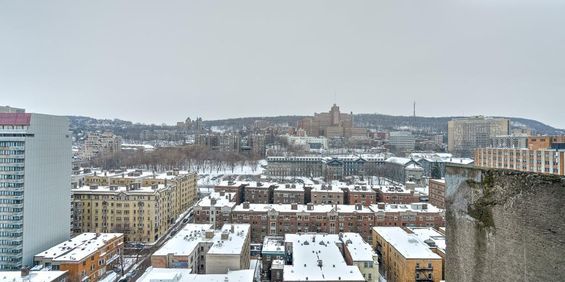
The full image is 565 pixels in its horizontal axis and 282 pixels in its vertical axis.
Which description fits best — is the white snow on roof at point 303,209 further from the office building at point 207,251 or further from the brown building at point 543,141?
the brown building at point 543,141

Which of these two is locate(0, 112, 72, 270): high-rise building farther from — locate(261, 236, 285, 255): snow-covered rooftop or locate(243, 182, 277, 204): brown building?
locate(243, 182, 277, 204): brown building

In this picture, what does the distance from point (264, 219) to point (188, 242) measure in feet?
37.2

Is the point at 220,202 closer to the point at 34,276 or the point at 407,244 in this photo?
the point at 34,276

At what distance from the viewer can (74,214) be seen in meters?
40.2

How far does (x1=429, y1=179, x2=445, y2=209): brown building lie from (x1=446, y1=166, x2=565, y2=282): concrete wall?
153ft

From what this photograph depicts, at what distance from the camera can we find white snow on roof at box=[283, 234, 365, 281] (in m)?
22.6

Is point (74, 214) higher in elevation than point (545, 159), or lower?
lower

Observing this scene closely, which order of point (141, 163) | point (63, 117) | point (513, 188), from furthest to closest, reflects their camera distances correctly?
1. point (141, 163)
2. point (63, 117)
3. point (513, 188)

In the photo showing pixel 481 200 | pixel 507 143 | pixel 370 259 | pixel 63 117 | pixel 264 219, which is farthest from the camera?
pixel 507 143

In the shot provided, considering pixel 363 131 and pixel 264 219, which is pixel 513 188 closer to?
pixel 264 219

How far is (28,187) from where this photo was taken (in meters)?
30.6

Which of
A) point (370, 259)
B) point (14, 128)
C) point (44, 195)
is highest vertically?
point (14, 128)

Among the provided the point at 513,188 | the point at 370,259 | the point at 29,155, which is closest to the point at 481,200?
the point at 513,188

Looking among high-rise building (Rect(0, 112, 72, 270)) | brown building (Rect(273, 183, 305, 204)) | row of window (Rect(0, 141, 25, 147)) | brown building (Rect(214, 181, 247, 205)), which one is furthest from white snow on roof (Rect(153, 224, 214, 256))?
brown building (Rect(273, 183, 305, 204))
